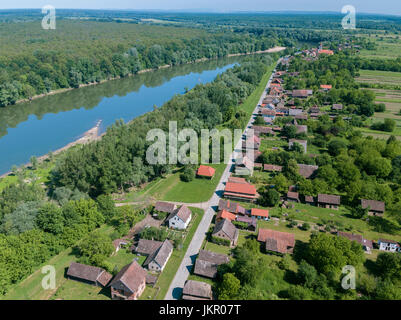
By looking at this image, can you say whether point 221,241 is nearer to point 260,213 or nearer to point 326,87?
point 260,213

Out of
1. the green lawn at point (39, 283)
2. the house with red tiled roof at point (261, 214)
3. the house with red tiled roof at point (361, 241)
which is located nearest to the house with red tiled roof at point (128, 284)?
the green lawn at point (39, 283)

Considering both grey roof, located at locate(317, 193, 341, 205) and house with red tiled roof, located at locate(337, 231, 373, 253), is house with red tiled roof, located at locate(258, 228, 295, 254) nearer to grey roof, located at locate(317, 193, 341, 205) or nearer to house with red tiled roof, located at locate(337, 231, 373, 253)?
house with red tiled roof, located at locate(337, 231, 373, 253)

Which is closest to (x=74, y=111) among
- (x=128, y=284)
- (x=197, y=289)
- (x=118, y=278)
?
(x=118, y=278)

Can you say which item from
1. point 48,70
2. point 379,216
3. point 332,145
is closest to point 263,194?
point 379,216

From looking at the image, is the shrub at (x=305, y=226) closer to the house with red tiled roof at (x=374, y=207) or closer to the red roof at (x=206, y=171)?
the house with red tiled roof at (x=374, y=207)

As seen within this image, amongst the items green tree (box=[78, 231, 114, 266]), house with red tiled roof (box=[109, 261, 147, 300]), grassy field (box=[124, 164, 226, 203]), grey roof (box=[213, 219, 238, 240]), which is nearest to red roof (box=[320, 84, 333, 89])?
grassy field (box=[124, 164, 226, 203])

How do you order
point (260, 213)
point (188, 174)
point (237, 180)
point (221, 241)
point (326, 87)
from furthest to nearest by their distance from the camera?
1. point (326, 87)
2. point (188, 174)
3. point (237, 180)
4. point (260, 213)
5. point (221, 241)
